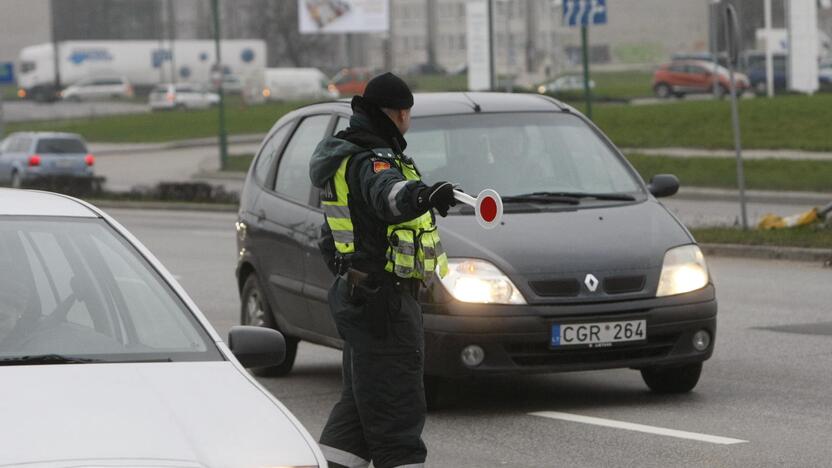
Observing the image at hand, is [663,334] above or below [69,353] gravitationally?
below

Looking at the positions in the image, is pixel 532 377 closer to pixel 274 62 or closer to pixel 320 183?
pixel 320 183

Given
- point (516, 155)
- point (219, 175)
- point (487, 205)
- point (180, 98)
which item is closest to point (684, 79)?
point (180, 98)

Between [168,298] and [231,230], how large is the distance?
67.3 feet

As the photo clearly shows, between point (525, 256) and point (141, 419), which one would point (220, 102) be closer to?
point (525, 256)

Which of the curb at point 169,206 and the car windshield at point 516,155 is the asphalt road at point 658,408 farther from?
the curb at point 169,206

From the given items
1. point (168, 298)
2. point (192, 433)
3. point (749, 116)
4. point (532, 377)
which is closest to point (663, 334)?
point (532, 377)

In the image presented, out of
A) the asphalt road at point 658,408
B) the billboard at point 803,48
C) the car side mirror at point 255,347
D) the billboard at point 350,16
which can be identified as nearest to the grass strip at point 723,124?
the billboard at point 803,48

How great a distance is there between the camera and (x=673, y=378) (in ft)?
31.4

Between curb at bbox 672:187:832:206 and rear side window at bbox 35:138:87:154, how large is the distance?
59.4 ft

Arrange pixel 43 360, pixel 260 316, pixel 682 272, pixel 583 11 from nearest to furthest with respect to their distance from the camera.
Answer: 1. pixel 43 360
2. pixel 682 272
3. pixel 260 316
4. pixel 583 11

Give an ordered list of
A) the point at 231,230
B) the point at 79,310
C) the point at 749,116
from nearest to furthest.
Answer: the point at 79,310
the point at 231,230
the point at 749,116

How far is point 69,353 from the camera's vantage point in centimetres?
500

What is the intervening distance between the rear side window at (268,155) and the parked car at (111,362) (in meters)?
5.12

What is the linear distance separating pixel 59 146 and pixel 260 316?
3283 centimetres
